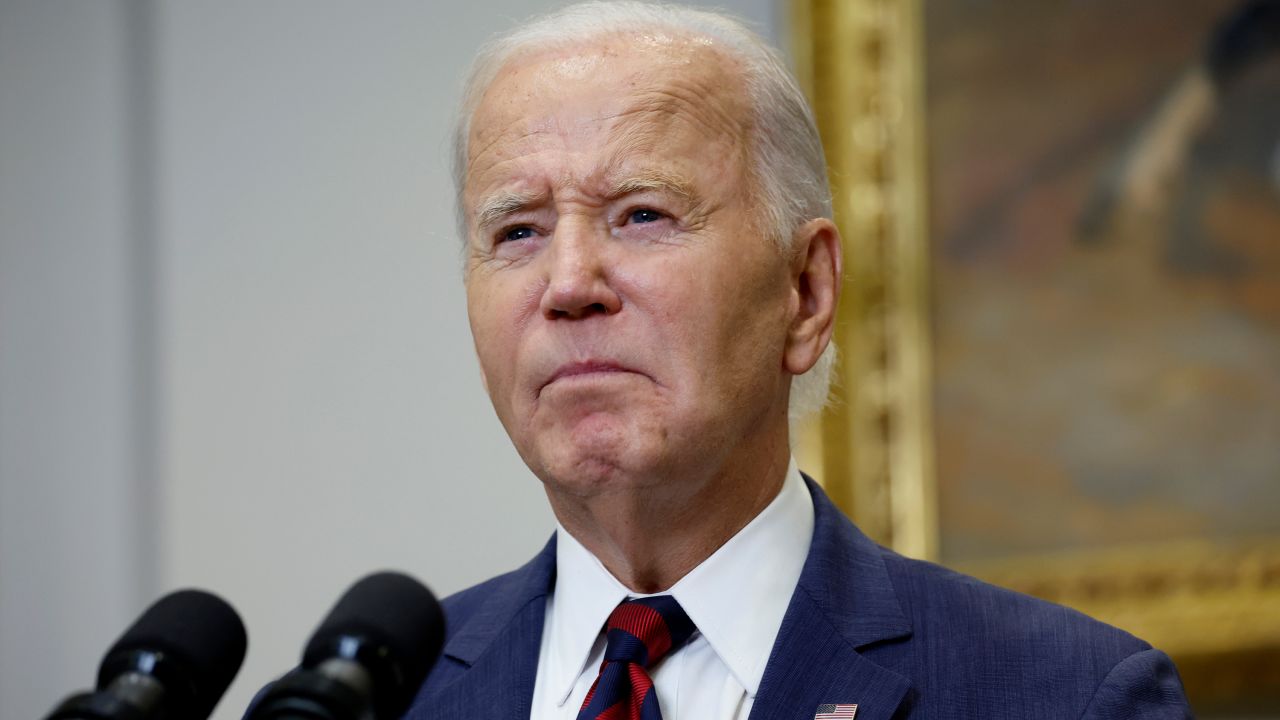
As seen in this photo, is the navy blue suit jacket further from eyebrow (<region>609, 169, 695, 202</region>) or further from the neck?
eyebrow (<region>609, 169, 695, 202</region>)

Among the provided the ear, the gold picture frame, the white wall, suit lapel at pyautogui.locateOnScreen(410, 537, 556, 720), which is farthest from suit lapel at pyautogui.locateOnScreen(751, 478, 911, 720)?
the white wall

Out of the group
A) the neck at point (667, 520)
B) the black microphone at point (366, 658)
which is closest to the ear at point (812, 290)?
the neck at point (667, 520)

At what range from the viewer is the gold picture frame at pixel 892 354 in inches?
133

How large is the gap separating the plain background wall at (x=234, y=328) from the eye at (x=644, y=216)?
150 cm

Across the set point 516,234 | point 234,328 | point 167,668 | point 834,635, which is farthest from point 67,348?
point 167,668

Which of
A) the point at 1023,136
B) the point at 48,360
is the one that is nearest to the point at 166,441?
the point at 48,360

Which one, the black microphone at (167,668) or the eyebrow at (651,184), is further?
the eyebrow at (651,184)

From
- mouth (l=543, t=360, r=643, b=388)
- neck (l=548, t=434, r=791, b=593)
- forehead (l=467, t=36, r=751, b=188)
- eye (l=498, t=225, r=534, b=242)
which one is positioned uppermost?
forehead (l=467, t=36, r=751, b=188)

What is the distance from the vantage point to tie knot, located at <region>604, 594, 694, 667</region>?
1773 millimetres

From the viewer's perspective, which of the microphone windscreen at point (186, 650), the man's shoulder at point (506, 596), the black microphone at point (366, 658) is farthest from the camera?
the man's shoulder at point (506, 596)

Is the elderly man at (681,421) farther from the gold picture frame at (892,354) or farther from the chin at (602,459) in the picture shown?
the gold picture frame at (892,354)

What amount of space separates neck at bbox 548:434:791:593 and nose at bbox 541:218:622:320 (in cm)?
24

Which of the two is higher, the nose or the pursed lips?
the nose

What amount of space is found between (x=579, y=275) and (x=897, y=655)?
2.04 feet
